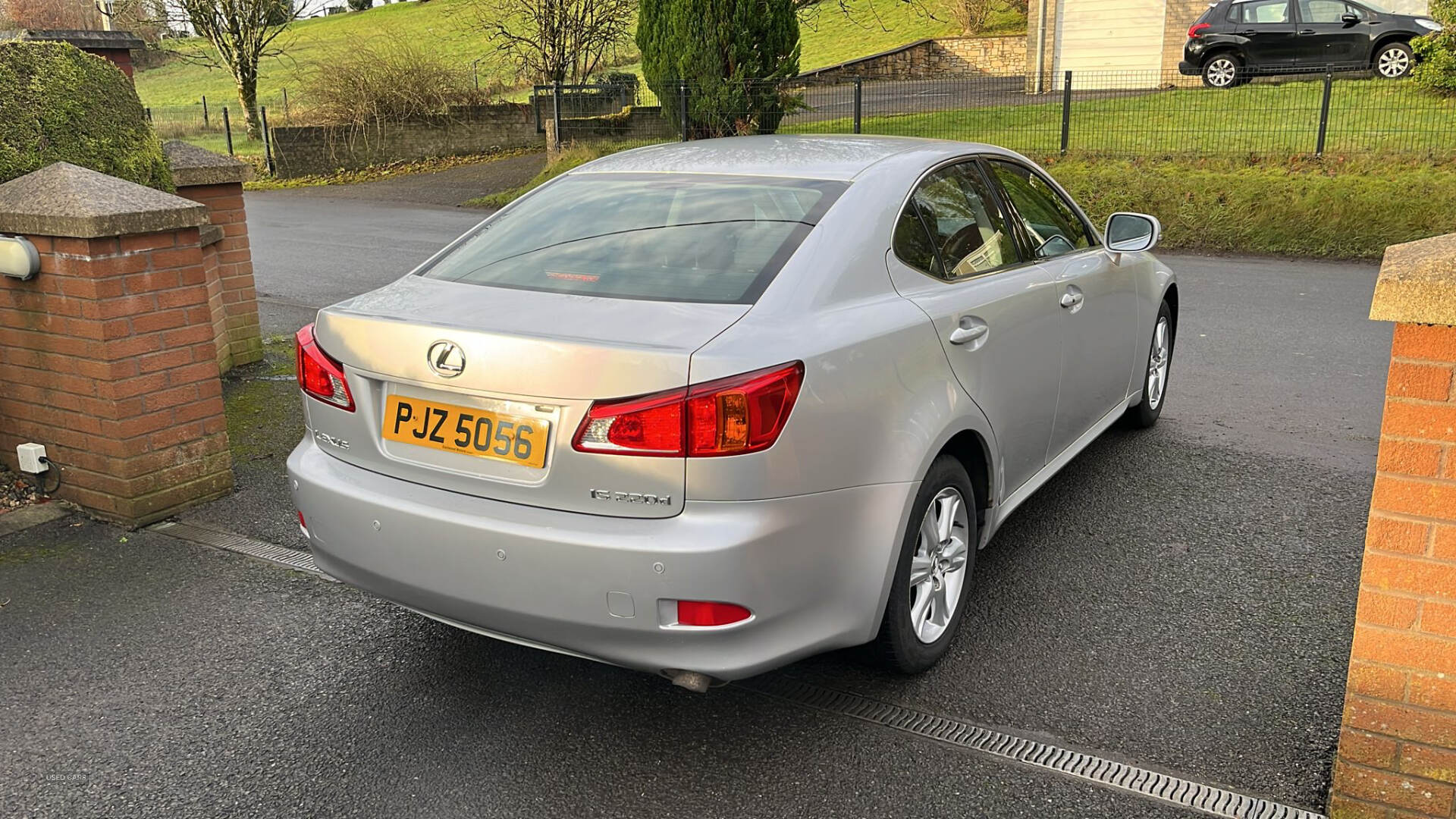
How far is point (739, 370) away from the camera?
2623 millimetres

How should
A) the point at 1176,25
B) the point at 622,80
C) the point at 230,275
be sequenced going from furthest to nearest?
the point at 622,80, the point at 1176,25, the point at 230,275

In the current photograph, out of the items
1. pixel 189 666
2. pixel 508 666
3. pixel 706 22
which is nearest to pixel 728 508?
pixel 508 666

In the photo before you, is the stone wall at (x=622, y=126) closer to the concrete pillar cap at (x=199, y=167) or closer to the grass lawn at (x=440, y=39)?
the grass lawn at (x=440, y=39)

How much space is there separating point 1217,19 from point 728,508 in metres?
20.1

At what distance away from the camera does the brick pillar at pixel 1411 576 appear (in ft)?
7.64

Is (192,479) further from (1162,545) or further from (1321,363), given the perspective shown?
(1321,363)

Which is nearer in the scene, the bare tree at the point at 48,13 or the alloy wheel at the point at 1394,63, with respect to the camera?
the bare tree at the point at 48,13

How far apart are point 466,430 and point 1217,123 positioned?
1527cm

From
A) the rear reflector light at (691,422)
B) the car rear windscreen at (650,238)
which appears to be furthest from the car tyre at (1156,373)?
the rear reflector light at (691,422)

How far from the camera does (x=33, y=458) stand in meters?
4.82

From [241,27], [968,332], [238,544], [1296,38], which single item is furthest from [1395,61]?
[241,27]

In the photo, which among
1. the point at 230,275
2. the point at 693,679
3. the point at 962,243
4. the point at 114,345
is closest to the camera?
the point at 693,679

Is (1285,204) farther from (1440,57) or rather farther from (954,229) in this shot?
(954,229)

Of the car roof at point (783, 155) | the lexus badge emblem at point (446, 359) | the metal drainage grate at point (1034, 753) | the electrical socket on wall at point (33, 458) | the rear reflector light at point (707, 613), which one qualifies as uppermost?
the car roof at point (783, 155)
